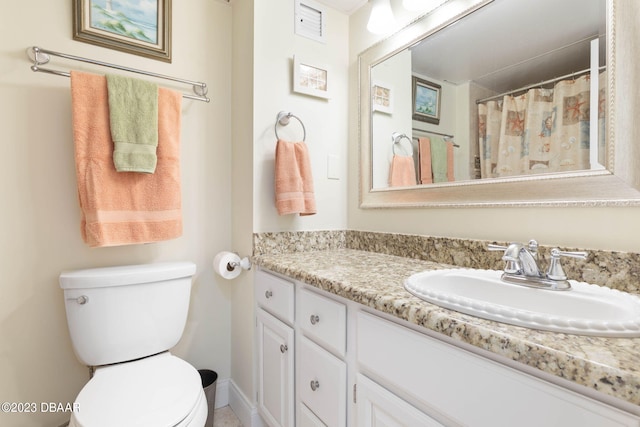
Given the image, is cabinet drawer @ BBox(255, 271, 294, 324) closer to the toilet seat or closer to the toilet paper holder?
the toilet paper holder

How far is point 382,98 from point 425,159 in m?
0.43

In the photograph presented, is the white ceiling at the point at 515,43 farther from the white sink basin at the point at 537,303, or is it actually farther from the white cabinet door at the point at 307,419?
the white cabinet door at the point at 307,419

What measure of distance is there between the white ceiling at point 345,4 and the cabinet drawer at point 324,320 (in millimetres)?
1481

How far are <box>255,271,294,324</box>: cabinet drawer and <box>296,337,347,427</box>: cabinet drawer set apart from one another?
13 centimetres

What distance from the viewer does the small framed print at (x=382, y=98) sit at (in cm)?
152

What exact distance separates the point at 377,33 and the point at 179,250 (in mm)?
1440

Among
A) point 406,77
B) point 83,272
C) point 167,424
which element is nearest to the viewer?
point 167,424

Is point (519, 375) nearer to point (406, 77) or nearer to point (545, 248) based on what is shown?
point (545, 248)

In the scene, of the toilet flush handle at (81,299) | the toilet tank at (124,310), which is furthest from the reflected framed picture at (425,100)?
the toilet flush handle at (81,299)

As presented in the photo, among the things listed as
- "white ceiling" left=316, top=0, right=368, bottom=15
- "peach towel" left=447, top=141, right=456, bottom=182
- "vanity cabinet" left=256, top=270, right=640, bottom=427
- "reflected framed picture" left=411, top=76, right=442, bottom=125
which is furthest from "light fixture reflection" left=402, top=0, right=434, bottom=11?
"vanity cabinet" left=256, top=270, right=640, bottom=427

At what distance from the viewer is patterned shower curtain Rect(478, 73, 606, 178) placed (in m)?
0.89

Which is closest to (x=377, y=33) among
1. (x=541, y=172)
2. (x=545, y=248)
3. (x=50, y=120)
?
(x=541, y=172)

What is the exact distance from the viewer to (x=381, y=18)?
56.6 inches

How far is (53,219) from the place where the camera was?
1.28m
